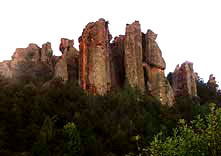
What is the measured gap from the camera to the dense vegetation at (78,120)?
29.4 metres

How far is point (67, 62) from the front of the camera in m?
47.4

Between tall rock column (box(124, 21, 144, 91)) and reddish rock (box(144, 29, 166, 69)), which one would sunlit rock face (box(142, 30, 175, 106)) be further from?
tall rock column (box(124, 21, 144, 91))

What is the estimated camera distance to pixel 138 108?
41.4 m

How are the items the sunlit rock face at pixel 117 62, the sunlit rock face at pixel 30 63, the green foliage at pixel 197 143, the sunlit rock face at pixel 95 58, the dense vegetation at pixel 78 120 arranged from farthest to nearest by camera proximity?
the sunlit rock face at pixel 30 63 → the sunlit rock face at pixel 117 62 → the sunlit rock face at pixel 95 58 → the dense vegetation at pixel 78 120 → the green foliage at pixel 197 143

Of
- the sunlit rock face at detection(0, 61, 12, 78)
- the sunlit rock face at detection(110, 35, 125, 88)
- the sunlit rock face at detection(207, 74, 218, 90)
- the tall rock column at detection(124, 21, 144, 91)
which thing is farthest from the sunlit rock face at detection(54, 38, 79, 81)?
the sunlit rock face at detection(207, 74, 218, 90)

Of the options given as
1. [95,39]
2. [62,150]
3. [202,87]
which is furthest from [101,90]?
[202,87]

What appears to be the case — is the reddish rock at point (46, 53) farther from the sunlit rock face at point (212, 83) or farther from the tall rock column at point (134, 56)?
the sunlit rock face at point (212, 83)

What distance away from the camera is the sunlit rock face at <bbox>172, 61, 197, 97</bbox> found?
51547 millimetres

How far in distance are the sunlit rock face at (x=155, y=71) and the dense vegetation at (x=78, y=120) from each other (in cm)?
167

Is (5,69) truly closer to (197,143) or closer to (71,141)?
(71,141)

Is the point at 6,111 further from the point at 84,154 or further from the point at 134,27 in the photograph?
the point at 134,27

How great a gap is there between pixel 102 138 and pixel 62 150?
223 inches

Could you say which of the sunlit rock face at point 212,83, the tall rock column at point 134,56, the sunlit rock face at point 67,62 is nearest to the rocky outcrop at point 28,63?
the sunlit rock face at point 67,62

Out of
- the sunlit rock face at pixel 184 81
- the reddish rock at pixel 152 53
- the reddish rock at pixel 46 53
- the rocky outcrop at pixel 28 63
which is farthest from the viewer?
the sunlit rock face at pixel 184 81
